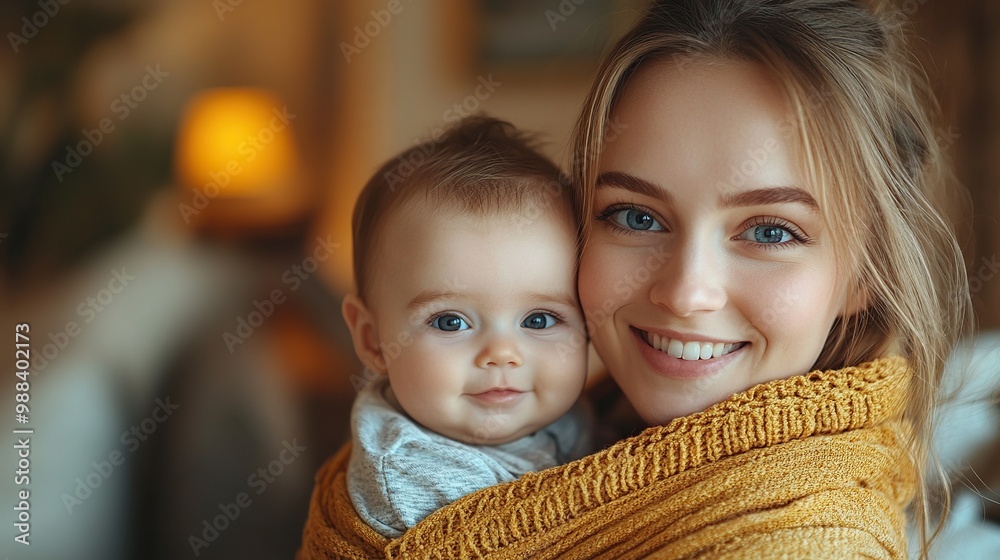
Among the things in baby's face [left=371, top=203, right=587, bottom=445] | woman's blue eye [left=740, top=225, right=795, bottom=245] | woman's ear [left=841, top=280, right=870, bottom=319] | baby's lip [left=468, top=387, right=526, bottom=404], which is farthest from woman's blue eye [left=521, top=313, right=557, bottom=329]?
woman's ear [left=841, top=280, right=870, bottom=319]

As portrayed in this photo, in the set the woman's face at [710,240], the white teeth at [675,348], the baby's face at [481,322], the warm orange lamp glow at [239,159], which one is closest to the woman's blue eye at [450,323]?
the baby's face at [481,322]

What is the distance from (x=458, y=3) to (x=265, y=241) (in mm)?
1336

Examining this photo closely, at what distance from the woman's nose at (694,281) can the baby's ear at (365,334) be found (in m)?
0.49

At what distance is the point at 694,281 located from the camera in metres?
1.10

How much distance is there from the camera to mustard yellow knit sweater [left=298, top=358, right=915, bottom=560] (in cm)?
101

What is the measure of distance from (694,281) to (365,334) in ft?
1.89

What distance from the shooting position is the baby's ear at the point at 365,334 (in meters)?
1.36

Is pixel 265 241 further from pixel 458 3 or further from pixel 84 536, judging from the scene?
pixel 84 536

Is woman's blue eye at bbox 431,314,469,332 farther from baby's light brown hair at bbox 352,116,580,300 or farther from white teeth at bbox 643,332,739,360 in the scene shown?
white teeth at bbox 643,332,739,360

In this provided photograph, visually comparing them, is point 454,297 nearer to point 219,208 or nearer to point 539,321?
point 539,321

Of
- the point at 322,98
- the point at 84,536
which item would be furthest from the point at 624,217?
the point at 322,98

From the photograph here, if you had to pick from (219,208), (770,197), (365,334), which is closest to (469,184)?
(365,334)

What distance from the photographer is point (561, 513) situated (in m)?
1.09

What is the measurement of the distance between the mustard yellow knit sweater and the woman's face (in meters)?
0.08
